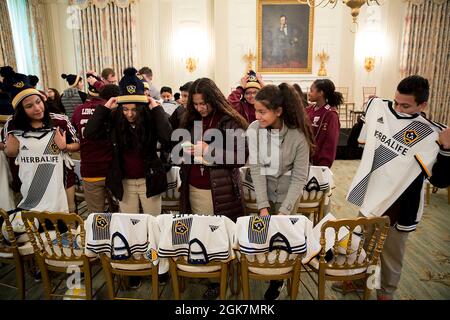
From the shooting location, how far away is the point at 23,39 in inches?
273

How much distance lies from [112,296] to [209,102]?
1.41 metres

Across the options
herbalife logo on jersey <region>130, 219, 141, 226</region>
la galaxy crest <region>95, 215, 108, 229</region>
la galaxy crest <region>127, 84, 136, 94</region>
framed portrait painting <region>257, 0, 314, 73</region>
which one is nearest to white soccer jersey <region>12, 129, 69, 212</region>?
la galaxy crest <region>127, 84, 136, 94</region>

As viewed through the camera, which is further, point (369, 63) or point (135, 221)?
point (369, 63)

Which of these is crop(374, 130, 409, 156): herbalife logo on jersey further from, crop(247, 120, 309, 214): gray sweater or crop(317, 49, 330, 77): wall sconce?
crop(317, 49, 330, 77): wall sconce

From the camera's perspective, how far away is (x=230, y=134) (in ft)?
7.25

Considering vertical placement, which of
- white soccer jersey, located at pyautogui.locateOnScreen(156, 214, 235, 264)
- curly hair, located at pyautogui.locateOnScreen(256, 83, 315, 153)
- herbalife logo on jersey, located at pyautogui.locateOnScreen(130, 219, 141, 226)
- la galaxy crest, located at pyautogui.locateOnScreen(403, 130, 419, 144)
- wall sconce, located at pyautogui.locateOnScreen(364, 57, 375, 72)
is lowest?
white soccer jersey, located at pyautogui.locateOnScreen(156, 214, 235, 264)

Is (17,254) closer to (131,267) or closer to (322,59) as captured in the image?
(131,267)

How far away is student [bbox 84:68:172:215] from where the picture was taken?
7.51 feet

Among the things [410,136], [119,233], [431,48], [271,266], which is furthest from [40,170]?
[431,48]

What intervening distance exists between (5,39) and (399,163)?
264 inches

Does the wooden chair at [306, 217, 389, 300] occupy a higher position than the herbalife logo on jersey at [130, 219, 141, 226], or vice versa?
the herbalife logo on jersey at [130, 219, 141, 226]

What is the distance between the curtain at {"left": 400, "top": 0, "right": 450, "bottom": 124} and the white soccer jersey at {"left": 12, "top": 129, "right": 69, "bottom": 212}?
8.55 metres

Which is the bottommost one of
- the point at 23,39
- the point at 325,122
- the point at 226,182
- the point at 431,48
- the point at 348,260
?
the point at 348,260
